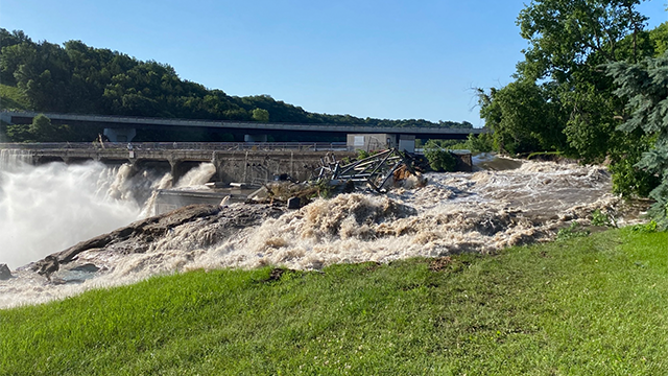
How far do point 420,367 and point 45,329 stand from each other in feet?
18.8

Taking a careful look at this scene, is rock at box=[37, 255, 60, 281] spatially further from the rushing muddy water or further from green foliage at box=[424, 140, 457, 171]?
green foliage at box=[424, 140, 457, 171]

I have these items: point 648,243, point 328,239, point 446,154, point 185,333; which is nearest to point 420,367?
point 185,333

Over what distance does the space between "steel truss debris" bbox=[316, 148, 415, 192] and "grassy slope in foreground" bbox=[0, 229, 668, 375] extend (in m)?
12.0

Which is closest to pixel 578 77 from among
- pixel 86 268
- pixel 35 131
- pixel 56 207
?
pixel 86 268

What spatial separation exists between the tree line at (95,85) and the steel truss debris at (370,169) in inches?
2857

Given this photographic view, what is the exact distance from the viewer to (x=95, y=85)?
292 ft

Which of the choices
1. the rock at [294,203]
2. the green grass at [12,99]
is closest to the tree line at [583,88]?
the rock at [294,203]

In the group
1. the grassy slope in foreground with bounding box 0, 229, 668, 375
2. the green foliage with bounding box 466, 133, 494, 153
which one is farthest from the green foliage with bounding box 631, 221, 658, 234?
the green foliage with bounding box 466, 133, 494, 153

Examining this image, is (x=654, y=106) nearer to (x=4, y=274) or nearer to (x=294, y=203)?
(x=294, y=203)

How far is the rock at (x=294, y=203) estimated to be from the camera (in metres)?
18.0

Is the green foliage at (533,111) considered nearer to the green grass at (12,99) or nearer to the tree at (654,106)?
the tree at (654,106)

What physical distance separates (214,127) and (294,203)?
183 feet

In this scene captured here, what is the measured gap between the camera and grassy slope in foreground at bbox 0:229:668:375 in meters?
5.29

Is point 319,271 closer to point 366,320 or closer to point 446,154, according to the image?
point 366,320
